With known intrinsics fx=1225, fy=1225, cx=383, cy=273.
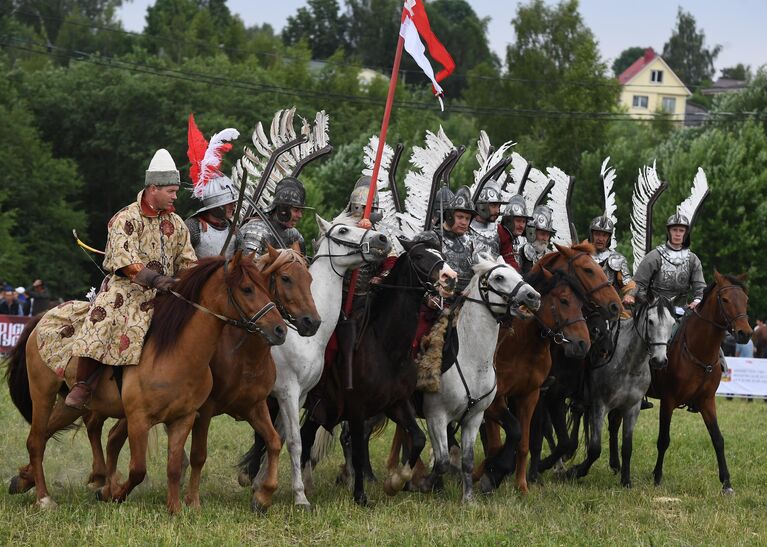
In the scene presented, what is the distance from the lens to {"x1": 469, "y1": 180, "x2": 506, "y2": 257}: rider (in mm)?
13094

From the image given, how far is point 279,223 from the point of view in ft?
37.8

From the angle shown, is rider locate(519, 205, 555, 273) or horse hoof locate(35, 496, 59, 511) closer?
horse hoof locate(35, 496, 59, 511)

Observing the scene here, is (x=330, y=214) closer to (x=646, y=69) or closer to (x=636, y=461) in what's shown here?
(x=636, y=461)

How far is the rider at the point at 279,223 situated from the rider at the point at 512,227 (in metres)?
2.63

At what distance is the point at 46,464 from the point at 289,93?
48.1 metres

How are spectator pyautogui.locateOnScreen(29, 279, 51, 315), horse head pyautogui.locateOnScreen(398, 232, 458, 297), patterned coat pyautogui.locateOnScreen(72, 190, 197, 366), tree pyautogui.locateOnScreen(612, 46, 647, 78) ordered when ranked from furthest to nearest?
tree pyautogui.locateOnScreen(612, 46, 647, 78), spectator pyautogui.locateOnScreen(29, 279, 51, 315), horse head pyautogui.locateOnScreen(398, 232, 458, 297), patterned coat pyautogui.locateOnScreen(72, 190, 197, 366)

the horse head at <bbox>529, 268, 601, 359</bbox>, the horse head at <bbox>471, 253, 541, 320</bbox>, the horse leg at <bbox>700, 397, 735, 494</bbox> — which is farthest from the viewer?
the horse leg at <bbox>700, 397, 735, 494</bbox>

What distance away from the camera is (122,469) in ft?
41.5

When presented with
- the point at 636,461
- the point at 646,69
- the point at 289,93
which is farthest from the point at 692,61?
the point at 636,461

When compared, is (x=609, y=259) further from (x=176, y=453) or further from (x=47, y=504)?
(x=47, y=504)

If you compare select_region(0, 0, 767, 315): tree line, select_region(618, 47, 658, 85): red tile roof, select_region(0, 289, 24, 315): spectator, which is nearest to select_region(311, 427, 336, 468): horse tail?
select_region(0, 289, 24, 315): spectator

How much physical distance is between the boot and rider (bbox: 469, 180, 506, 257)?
16.1 ft

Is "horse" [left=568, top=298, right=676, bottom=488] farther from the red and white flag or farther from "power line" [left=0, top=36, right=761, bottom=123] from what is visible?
"power line" [left=0, top=36, right=761, bottom=123]

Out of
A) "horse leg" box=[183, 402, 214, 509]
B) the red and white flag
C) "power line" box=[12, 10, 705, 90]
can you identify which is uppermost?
"power line" box=[12, 10, 705, 90]
